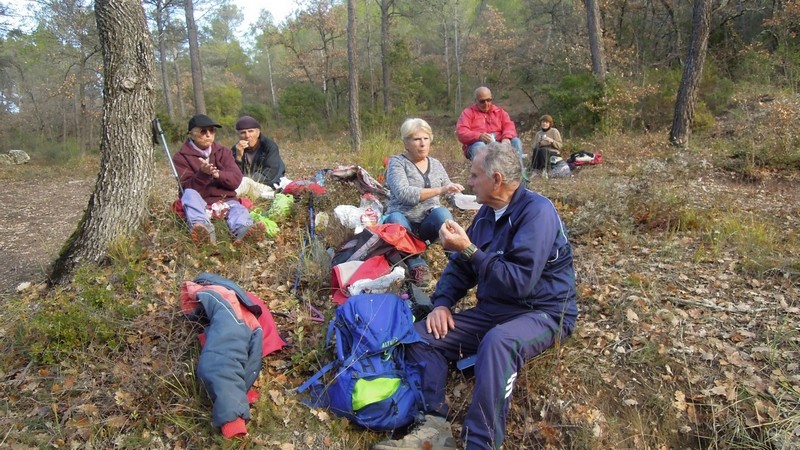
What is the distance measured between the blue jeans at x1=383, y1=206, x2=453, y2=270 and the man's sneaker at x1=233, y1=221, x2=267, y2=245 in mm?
1259

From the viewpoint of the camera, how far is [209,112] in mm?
26156

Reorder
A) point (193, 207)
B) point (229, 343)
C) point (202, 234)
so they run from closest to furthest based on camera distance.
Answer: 1. point (229, 343)
2. point (202, 234)
3. point (193, 207)

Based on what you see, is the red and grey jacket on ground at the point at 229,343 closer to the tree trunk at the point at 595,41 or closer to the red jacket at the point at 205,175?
the red jacket at the point at 205,175

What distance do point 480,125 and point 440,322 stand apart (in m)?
4.12

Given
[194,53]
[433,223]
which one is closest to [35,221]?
[433,223]

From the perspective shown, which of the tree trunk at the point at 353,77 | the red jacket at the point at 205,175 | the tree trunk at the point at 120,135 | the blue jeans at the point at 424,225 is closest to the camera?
the blue jeans at the point at 424,225

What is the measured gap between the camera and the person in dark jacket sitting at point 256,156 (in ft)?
20.4

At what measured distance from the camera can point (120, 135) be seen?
454 cm

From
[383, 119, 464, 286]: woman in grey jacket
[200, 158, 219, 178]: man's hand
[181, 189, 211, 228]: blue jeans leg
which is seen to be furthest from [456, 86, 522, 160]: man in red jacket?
[181, 189, 211, 228]: blue jeans leg

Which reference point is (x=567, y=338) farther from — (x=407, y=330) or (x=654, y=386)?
(x=407, y=330)

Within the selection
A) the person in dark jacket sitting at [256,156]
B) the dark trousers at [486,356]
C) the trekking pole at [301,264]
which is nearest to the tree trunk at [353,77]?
the person in dark jacket sitting at [256,156]

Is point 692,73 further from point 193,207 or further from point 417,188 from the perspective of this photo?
point 193,207

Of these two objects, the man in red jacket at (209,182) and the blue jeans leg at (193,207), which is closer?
the blue jeans leg at (193,207)

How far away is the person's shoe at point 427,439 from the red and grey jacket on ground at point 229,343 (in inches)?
32.1
